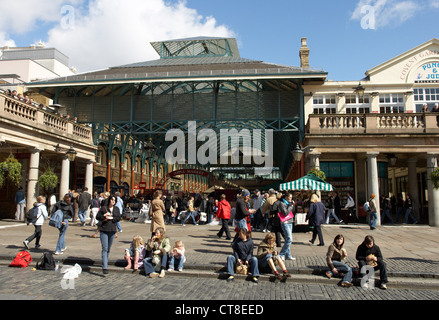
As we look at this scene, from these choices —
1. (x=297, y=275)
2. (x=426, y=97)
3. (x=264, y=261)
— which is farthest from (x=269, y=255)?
(x=426, y=97)

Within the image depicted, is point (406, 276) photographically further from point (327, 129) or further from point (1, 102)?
point (1, 102)

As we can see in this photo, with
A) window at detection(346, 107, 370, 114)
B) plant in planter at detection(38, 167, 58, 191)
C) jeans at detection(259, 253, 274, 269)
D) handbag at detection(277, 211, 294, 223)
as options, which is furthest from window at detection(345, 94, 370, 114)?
plant in planter at detection(38, 167, 58, 191)

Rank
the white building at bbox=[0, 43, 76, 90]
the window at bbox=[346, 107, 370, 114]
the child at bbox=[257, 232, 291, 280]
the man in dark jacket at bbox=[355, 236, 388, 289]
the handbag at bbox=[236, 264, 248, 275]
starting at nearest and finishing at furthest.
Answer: the man in dark jacket at bbox=[355, 236, 388, 289], the child at bbox=[257, 232, 291, 280], the handbag at bbox=[236, 264, 248, 275], the window at bbox=[346, 107, 370, 114], the white building at bbox=[0, 43, 76, 90]

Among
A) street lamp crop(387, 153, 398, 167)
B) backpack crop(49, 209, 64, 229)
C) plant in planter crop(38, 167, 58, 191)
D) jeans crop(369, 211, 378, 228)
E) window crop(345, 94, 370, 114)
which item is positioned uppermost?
window crop(345, 94, 370, 114)

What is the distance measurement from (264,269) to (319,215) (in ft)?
12.5

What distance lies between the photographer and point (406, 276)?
25.5ft

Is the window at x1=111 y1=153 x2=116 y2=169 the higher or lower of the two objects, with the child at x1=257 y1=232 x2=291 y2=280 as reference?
higher

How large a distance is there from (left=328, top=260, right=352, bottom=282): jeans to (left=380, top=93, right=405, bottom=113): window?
59.7ft

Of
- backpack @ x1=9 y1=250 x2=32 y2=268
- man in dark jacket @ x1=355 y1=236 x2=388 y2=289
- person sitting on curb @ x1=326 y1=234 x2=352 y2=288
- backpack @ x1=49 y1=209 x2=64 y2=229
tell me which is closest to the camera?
man in dark jacket @ x1=355 y1=236 x2=388 y2=289

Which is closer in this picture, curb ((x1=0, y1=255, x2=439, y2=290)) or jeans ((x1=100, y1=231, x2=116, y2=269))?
curb ((x1=0, y1=255, x2=439, y2=290))

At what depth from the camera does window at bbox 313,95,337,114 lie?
23828 mm

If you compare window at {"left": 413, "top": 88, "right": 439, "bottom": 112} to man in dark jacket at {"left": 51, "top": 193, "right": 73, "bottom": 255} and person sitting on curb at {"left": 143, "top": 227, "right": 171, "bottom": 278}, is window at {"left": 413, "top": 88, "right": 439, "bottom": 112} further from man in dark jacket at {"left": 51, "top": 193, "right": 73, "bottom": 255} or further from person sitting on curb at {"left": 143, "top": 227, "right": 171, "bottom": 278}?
man in dark jacket at {"left": 51, "top": 193, "right": 73, "bottom": 255}

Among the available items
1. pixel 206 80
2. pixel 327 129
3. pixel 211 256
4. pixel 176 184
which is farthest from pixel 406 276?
pixel 176 184

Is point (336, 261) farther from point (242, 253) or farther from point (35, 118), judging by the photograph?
point (35, 118)
